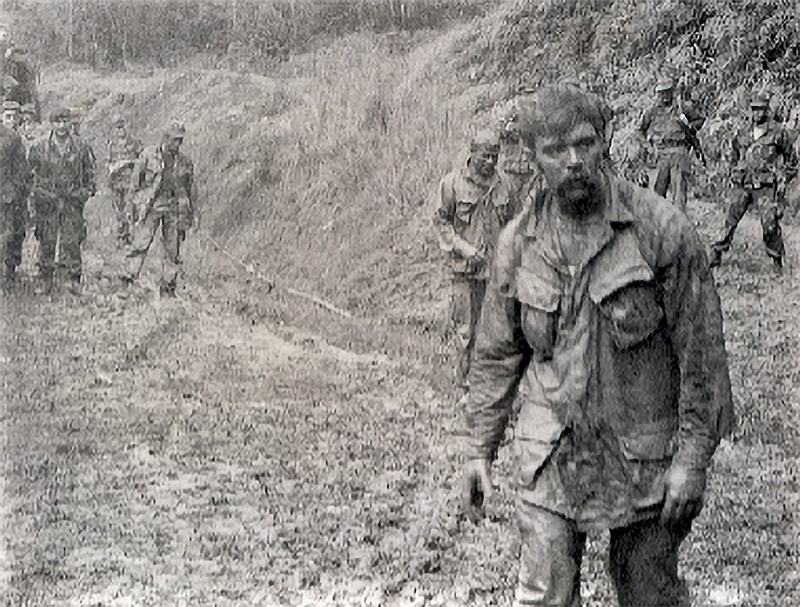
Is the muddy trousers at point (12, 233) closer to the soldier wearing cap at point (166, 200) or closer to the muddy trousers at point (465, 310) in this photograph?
the soldier wearing cap at point (166, 200)

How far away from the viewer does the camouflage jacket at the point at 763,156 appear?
568 centimetres

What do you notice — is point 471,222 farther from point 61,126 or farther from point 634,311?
point 61,126

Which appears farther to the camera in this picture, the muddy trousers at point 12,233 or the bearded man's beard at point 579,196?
the muddy trousers at point 12,233

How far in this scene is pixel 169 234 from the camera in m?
5.94

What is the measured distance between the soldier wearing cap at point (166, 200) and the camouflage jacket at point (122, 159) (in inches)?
1.6

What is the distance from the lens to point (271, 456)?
5.80 meters

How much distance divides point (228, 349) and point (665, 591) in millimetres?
2335

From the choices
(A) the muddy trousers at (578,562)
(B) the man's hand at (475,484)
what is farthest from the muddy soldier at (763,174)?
(B) the man's hand at (475,484)

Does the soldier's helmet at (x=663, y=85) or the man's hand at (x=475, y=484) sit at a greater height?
the soldier's helmet at (x=663, y=85)

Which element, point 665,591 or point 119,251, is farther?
point 119,251

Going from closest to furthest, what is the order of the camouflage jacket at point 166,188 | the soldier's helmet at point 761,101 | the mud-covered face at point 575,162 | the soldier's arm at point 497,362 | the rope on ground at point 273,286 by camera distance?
1. the mud-covered face at point 575,162
2. the soldier's arm at point 497,362
3. the soldier's helmet at point 761,101
4. the rope on ground at point 273,286
5. the camouflage jacket at point 166,188

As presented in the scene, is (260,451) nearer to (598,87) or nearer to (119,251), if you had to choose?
(119,251)

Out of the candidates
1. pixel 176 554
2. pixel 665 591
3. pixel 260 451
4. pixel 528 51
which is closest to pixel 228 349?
pixel 260 451

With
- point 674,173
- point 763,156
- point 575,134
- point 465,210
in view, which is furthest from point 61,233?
point 763,156
